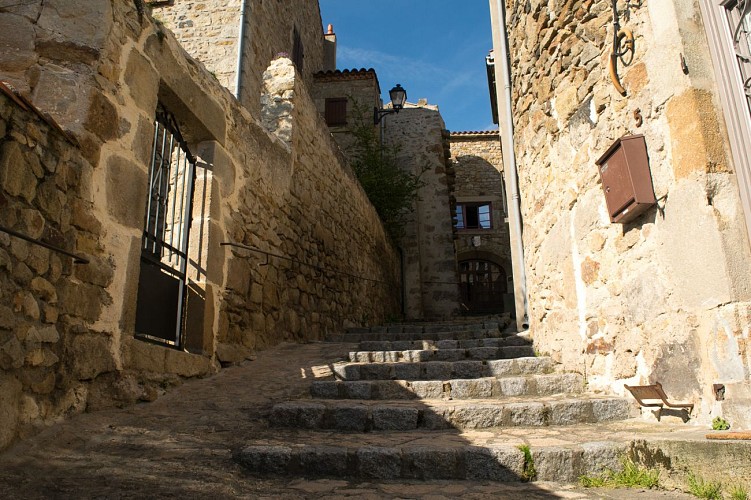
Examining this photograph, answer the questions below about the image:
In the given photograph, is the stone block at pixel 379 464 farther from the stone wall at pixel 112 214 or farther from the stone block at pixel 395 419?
the stone wall at pixel 112 214

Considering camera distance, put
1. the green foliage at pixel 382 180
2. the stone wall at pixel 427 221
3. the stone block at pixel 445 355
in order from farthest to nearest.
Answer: the stone wall at pixel 427 221 → the green foliage at pixel 382 180 → the stone block at pixel 445 355

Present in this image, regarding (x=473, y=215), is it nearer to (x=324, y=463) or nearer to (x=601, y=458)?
(x=601, y=458)

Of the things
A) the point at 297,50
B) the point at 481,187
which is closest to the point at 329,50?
the point at 297,50

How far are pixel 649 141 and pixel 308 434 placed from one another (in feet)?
8.56

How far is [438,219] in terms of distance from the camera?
14.3 meters

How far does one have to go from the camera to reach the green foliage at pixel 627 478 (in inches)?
98.7

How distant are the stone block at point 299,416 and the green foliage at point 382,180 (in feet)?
29.3

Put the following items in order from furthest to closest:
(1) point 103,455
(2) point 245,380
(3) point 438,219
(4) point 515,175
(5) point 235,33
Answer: (3) point 438,219, (5) point 235,33, (4) point 515,175, (2) point 245,380, (1) point 103,455

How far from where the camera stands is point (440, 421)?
11.3 feet

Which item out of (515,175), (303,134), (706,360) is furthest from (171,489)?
(303,134)

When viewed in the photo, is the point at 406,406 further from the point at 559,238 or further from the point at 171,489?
the point at 559,238

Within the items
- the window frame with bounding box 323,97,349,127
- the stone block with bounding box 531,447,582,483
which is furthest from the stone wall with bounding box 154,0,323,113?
the stone block with bounding box 531,447,582,483

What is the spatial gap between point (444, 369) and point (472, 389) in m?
0.52

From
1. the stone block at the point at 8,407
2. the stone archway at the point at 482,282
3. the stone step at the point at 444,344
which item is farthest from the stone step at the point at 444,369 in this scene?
the stone archway at the point at 482,282
